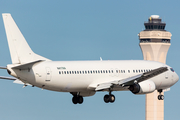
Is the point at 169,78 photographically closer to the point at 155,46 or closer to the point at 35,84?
the point at 35,84

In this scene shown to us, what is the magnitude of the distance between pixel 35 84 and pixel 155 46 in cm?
12394

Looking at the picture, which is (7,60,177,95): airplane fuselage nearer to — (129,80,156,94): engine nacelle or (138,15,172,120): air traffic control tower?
(129,80,156,94): engine nacelle

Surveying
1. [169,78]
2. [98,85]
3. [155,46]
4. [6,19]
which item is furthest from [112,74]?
[155,46]

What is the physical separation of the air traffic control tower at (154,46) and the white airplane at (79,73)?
107717mm

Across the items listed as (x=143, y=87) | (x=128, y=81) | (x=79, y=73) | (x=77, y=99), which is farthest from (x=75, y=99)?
(x=143, y=87)

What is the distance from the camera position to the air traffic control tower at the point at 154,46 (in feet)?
639

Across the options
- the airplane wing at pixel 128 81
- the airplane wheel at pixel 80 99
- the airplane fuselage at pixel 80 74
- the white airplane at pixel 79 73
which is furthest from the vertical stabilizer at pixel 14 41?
the airplane wheel at pixel 80 99

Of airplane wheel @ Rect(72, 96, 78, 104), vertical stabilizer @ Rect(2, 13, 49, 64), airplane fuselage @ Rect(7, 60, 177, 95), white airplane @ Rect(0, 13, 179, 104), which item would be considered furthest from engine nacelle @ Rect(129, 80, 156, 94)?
vertical stabilizer @ Rect(2, 13, 49, 64)

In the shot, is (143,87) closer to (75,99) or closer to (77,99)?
(77,99)

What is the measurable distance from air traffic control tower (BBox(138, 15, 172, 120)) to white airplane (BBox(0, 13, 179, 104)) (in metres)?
108

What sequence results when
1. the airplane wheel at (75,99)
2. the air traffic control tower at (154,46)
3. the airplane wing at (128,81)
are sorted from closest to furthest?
the airplane wing at (128,81)
the airplane wheel at (75,99)
the air traffic control tower at (154,46)

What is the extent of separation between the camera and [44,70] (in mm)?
76125

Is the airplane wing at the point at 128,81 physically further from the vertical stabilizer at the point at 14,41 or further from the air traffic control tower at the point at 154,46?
the air traffic control tower at the point at 154,46

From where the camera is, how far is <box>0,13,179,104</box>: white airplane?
74312 millimetres
